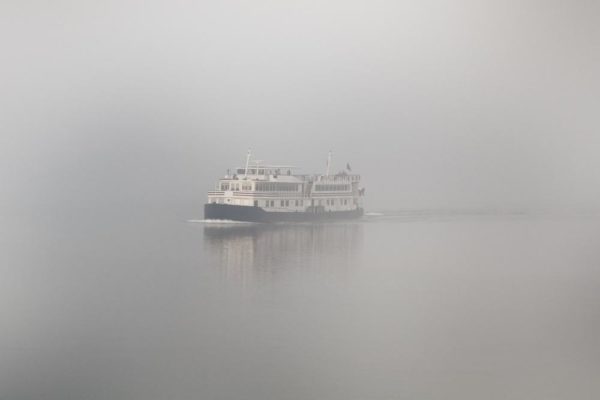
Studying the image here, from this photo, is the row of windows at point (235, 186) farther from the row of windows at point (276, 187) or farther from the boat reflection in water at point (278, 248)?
the boat reflection in water at point (278, 248)

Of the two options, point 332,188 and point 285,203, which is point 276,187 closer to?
point 285,203

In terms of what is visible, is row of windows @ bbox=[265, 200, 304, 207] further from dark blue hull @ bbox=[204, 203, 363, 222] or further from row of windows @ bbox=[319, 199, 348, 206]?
row of windows @ bbox=[319, 199, 348, 206]

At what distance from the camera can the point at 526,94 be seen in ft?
13.8

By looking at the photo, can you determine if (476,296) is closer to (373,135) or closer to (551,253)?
(551,253)

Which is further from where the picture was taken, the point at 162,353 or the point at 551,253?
the point at 551,253

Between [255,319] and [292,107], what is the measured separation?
1.12 meters

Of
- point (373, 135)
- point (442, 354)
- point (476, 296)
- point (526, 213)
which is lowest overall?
point (442, 354)

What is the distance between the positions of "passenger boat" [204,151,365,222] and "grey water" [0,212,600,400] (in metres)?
0.07

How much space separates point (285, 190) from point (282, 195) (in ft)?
0.11

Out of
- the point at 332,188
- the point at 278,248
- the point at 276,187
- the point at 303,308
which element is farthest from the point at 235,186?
the point at 303,308

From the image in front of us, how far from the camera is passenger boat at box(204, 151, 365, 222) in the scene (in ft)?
12.9

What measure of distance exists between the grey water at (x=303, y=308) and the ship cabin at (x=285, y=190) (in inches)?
4.7

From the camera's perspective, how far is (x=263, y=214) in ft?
13.4

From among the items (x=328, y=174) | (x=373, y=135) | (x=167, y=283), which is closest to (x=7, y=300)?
(x=167, y=283)
